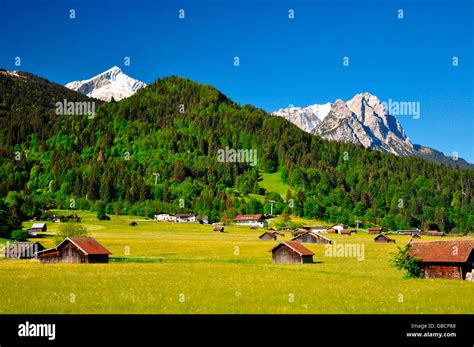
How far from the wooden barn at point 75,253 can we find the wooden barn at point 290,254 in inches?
992

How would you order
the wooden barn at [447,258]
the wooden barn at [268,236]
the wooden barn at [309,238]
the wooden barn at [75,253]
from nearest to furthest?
the wooden barn at [447,258]
the wooden barn at [75,253]
the wooden barn at [309,238]
the wooden barn at [268,236]

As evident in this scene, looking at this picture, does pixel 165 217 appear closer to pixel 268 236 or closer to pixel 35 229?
pixel 268 236

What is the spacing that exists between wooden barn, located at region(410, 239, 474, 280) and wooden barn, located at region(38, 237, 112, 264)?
43.2 metres

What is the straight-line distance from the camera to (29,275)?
53844mm

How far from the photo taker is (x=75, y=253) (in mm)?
73875

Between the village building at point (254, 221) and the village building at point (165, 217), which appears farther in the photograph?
the village building at point (165, 217)

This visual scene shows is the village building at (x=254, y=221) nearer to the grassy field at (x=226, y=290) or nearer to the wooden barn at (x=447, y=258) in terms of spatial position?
the grassy field at (x=226, y=290)

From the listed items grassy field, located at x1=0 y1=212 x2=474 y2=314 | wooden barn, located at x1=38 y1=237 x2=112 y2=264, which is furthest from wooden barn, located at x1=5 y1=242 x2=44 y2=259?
grassy field, located at x1=0 y1=212 x2=474 y2=314

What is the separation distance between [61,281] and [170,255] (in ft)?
124

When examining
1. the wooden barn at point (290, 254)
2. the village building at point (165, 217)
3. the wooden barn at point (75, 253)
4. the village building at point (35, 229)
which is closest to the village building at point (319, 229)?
the village building at point (165, 217)

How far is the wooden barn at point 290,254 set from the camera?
250ft

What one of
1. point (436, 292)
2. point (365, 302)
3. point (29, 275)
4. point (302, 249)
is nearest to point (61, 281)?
point (29, 275)
